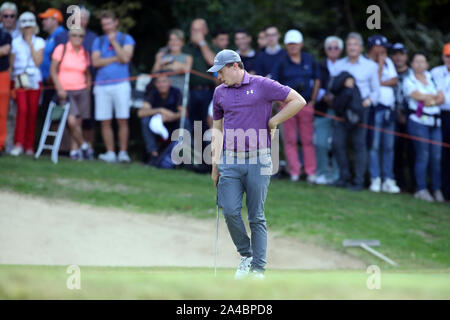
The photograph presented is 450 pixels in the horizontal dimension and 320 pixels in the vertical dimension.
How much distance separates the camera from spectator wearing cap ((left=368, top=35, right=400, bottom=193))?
623 inches

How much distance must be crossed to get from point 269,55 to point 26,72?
4530 millimetres

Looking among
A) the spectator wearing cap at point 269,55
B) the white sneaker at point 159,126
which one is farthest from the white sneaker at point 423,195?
the white sneaker at point 159,126

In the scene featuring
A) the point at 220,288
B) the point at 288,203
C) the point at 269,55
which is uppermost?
the point at 269,55

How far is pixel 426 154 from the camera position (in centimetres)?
1573

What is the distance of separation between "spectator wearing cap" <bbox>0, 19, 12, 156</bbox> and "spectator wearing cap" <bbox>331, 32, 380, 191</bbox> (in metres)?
5.94

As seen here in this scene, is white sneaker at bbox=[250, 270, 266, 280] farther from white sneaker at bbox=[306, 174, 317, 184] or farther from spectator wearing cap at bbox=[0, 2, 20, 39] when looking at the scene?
spectator wearing cap at bbox=[0, 2, 20, 39]

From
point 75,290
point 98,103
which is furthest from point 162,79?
point 75,290

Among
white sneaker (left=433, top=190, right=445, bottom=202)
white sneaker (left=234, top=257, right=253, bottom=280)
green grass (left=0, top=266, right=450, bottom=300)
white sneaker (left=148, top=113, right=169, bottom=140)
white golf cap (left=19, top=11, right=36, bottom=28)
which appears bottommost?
white sneaker (left=433, top=190, right=445, bottom=202)

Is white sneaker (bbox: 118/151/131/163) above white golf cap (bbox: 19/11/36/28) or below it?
below

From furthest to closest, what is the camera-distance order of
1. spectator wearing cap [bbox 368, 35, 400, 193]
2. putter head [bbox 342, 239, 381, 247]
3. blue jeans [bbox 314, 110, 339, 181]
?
blue jeans [bbox 314, 110, 339, 181]
spectator wearing cap [bbox 368, 35, 400, 193]
putter head [bbox 342, 239, 381, 247]

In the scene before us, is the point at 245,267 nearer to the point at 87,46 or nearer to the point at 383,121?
the point at 383,121

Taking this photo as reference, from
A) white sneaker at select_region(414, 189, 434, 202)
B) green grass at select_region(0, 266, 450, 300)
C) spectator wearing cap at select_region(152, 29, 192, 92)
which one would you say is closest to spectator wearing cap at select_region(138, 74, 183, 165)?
spectator wearing cap at select_region(152, 29, 192, 92)

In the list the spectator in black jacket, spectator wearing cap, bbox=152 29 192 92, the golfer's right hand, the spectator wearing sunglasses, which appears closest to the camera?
the golfer's right hand

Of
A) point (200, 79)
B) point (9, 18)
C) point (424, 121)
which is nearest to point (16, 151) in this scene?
point (9, 18)
